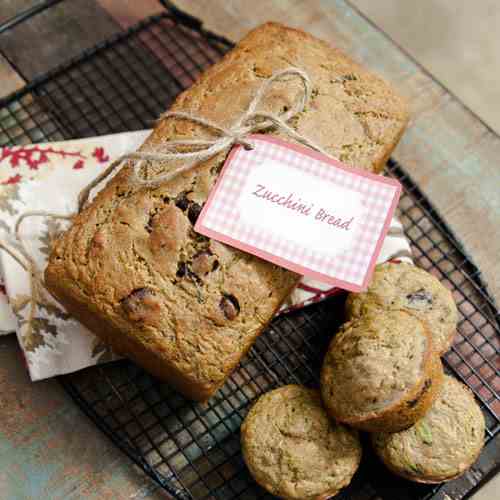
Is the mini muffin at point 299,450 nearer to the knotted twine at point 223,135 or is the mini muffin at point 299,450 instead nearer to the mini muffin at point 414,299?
the mini muffin at point 414,299

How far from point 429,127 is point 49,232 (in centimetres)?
108

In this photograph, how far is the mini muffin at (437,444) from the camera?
1.26m

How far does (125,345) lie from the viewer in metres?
1.29

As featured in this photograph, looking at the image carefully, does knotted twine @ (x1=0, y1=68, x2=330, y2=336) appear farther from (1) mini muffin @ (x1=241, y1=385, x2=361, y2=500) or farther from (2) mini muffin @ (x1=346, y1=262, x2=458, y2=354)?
(1) mini muffin @ (x1=241, y1=385, x2=361, y2=500)

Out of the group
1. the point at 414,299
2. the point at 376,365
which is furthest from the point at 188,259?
the point at 414,299

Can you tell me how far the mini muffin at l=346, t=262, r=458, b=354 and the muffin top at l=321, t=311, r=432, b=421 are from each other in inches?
3.6

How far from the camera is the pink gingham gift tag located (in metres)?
1.17

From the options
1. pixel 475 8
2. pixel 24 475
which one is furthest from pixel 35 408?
pixel 475 8

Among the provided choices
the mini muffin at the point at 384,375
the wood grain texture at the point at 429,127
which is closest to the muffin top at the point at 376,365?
the mini muffin at the point at 384,375

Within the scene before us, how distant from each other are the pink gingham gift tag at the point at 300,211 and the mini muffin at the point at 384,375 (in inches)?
4.8

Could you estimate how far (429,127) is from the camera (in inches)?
73.4

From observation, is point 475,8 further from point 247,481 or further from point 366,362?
point 247,481

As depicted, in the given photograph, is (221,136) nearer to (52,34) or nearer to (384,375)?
(384,375)

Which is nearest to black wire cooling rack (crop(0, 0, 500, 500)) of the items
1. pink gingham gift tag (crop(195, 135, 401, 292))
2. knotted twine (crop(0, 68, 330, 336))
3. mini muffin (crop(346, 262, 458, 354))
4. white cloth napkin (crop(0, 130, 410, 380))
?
white cloth napkin (crop(0, 130, 410, 380))
